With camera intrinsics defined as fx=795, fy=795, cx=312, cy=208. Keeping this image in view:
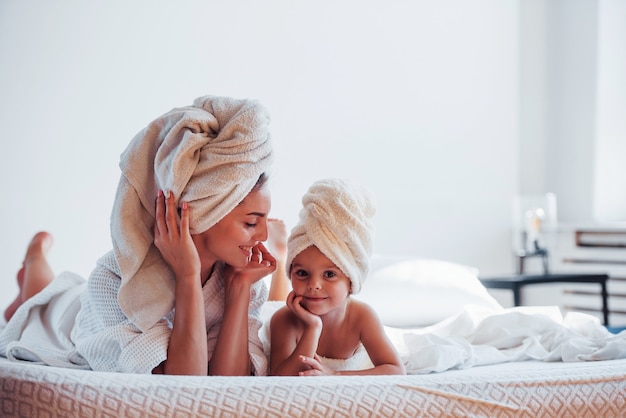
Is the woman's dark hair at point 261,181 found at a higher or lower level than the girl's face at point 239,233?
higher

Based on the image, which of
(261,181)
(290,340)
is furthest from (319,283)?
(261,181)

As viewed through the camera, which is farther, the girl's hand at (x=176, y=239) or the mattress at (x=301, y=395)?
the girl's hand at (x=176, y=239)

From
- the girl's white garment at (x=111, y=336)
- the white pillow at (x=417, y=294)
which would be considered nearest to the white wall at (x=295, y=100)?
the white pillow at (x=417, y=294)

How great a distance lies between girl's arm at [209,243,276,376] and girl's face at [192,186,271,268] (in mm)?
34

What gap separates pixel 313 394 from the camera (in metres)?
1.04

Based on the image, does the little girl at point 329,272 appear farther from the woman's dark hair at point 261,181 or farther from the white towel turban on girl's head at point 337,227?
the woman's dark hair at point 261,181

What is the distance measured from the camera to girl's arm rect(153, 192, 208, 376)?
51.9 inches

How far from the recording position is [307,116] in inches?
139

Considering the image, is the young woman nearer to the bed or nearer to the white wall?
the bed

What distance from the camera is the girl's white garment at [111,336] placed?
4.34 ft

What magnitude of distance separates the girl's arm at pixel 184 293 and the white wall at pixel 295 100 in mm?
1740

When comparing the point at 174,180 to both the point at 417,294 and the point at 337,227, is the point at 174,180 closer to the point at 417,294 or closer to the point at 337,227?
the point at 337,227

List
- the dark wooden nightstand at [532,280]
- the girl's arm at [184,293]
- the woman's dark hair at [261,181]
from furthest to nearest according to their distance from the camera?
the dark wooden nightstand at [532,280] → the woman's dark hair at [261,181] → the girl's arm at [184,293]

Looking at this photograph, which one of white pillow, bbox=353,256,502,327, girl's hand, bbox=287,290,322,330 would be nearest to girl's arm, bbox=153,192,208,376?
girl's hand, bbox=287,290,322,330
